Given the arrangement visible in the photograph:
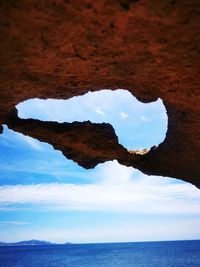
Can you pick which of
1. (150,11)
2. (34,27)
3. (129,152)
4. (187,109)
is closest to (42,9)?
(34,27)

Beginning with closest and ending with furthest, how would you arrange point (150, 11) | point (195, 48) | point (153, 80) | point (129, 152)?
1. point (150, 11)
2. point (195, 48)
3. point (153, 80)
4. point (129, 152)

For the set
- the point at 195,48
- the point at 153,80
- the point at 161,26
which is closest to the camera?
the point at 161,26

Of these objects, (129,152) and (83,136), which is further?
(129,152)

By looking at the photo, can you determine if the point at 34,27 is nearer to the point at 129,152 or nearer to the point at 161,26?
the point at 161,26

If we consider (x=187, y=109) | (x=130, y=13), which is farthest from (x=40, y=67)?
(x=187, y=109)

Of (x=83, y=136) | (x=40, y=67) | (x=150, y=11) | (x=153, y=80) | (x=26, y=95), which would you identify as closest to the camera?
(x=150, y=11)

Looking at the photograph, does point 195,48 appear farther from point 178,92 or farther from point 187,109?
point 187,109
